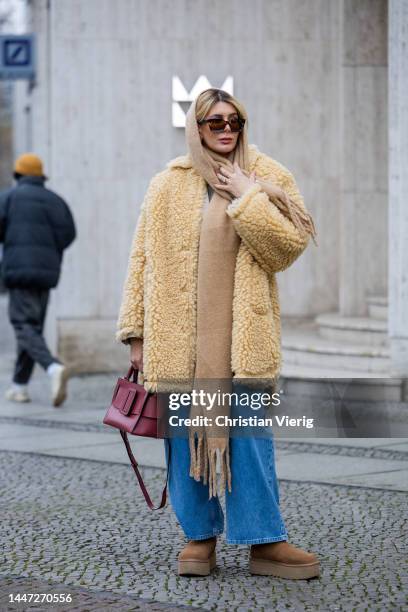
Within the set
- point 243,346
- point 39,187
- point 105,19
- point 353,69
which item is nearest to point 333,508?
point 243,346

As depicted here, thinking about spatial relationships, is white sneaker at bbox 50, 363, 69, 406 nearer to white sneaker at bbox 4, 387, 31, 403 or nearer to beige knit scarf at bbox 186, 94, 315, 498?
white sneaker at bbox 4, 387, 31, 403

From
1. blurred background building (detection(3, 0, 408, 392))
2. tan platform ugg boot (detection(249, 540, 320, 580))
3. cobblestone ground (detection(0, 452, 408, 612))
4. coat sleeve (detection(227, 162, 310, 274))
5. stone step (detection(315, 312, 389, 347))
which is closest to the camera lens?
cobblestone ground (detection(0, 452, 408, 612))

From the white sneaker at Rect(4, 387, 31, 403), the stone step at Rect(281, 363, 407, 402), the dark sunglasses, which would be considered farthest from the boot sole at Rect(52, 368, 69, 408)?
the dark sunglasses

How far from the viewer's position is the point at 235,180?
4617mm

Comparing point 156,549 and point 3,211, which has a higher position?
point 3,211

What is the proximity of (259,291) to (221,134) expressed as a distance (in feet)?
1.96

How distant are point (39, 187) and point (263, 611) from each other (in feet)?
22.0

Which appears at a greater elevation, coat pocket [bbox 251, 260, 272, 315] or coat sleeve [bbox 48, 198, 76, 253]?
coat sleeve [bbox 48, 198, 76, 253]

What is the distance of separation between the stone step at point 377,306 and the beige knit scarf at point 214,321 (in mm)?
6620

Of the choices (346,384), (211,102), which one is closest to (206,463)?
(211,102)

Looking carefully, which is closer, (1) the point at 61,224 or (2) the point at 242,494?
(2) the point at 242,494

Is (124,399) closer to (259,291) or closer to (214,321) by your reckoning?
(214,321)

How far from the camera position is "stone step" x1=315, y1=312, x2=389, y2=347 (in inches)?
417

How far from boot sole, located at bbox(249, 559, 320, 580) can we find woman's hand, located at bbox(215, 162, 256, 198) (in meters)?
1.35
